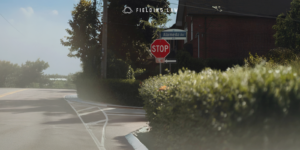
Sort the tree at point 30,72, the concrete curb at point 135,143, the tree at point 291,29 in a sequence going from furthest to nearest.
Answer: the tree at point 30,72, the tree at point 291,29, the concrete curb at point 135,143

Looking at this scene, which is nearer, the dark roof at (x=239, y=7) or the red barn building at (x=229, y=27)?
the red barn building at (x=229, y=27)

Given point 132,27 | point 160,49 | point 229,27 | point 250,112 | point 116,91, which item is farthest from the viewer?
point 132,27

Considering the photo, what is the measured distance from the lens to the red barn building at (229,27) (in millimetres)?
28281

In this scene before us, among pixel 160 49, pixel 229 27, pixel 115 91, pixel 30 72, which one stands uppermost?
pixel 229 27

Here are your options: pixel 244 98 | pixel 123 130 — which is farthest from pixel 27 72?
pixel 244 98

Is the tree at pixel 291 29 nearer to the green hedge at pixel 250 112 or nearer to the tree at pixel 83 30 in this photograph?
the tree at pixel 83 30

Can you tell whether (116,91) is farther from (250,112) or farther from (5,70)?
(5,70)

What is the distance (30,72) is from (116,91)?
94.8 meters

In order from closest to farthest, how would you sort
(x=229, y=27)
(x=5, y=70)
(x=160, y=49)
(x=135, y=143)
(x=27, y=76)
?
(x=135, y=143) → (x=160, y=49) → (x=229, y=27) → (x=5, y=70) → (x=27, y=76)

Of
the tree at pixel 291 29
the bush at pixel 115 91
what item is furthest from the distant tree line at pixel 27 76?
the tree at pixel 291 29

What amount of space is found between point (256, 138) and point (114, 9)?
97.7 ft

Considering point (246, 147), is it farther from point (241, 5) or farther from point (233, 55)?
point (241, 5)

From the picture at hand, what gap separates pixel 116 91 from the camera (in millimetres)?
22406

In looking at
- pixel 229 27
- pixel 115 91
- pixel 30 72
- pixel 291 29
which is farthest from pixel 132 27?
pixel 30 72
